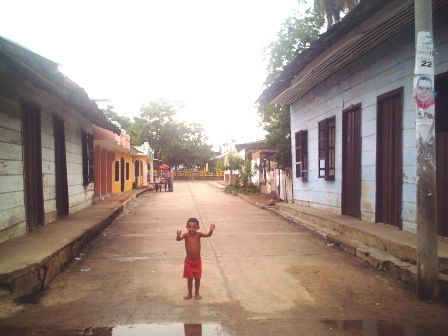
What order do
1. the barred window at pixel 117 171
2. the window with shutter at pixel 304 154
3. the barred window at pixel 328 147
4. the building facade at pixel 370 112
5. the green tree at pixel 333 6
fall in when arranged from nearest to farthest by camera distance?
the building facade at pixel 370 112 → the barred window at pixel 328 147 → the window with shutter at pixel 304 154 → the green tree at pixel 333 6 → the barred window at pixel 117 171

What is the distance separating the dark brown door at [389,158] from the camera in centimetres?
792

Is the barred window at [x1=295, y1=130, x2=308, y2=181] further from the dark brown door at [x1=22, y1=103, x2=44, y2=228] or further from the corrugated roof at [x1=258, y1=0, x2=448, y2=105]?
the dark brown door at [x1=22, y1=103, x2=44, y2=228]

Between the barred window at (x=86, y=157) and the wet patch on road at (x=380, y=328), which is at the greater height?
the barred window at (x=86, y=157)

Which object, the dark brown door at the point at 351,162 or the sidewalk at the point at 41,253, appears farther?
the dark brown door at the point at 351,162

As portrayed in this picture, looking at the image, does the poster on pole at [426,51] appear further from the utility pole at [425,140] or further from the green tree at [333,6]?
the green tree at [333,6]

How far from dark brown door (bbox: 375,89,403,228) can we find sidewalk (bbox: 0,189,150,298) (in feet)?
18.6

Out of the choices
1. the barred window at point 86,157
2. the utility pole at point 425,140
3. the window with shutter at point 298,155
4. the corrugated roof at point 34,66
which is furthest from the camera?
the window with shutter at point 298,155

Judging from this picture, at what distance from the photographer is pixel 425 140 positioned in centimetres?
470

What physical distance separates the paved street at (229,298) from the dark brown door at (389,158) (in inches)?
61.7

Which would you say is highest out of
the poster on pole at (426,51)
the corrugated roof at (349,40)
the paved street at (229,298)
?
the corrugated roof at (349,40)

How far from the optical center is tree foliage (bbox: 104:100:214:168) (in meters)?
50.1

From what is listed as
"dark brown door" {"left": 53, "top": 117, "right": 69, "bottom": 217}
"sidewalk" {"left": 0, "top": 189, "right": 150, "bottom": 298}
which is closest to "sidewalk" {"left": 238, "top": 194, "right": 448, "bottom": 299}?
"sidewalk" {"left": 0, "top": 189, "right": 150, "bottom": 298}

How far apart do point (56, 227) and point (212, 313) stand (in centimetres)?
523

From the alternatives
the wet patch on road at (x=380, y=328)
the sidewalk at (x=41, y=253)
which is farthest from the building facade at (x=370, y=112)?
the sidewalk at (x=41, y=253)
